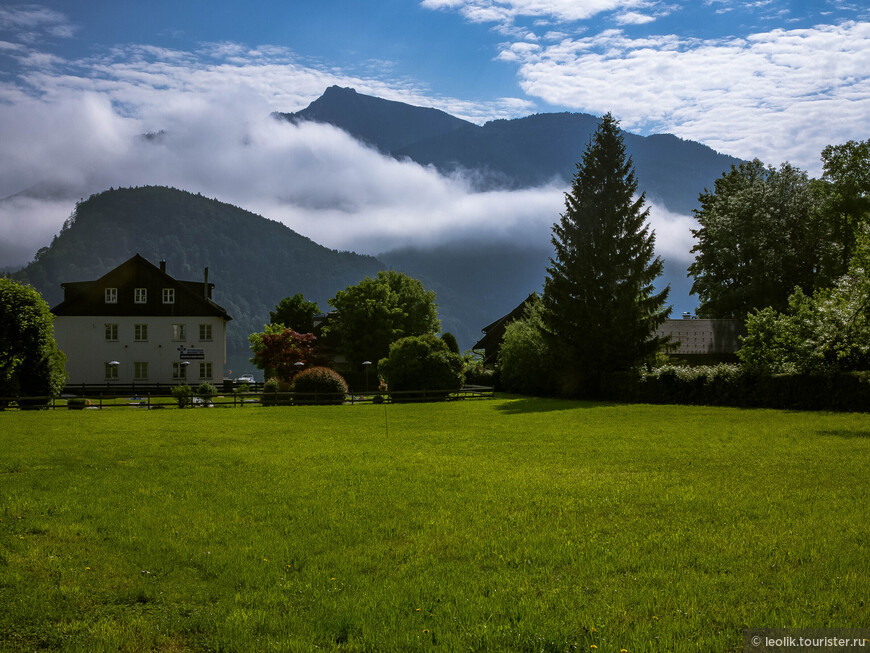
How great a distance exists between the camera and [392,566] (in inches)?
313

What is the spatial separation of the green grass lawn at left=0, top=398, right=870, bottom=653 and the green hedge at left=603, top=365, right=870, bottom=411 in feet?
45.5

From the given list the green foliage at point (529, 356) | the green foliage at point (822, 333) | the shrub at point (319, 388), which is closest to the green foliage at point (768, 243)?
the green foliage at point (822, 333)

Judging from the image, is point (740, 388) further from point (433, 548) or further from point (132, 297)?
point (132, 297)

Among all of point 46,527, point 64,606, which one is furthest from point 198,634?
point 46,527

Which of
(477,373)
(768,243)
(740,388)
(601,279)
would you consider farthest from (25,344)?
(768,243)

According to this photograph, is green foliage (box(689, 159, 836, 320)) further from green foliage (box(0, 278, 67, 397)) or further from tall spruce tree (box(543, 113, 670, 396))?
green foliage (box(0, 278, 67, 397))

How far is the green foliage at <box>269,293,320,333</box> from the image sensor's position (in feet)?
317

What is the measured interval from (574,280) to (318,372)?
18213 millimetres

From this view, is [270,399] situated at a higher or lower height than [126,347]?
lower

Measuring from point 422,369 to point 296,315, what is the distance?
50403mm

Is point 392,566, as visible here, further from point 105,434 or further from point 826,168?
point 826,168

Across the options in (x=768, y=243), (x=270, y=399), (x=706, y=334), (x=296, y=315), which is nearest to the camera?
(x=270, y=399)

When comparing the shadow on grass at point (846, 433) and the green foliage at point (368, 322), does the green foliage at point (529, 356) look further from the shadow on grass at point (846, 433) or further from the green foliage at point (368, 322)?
the shadow on grass at point (846, 433)

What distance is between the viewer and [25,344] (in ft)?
136
